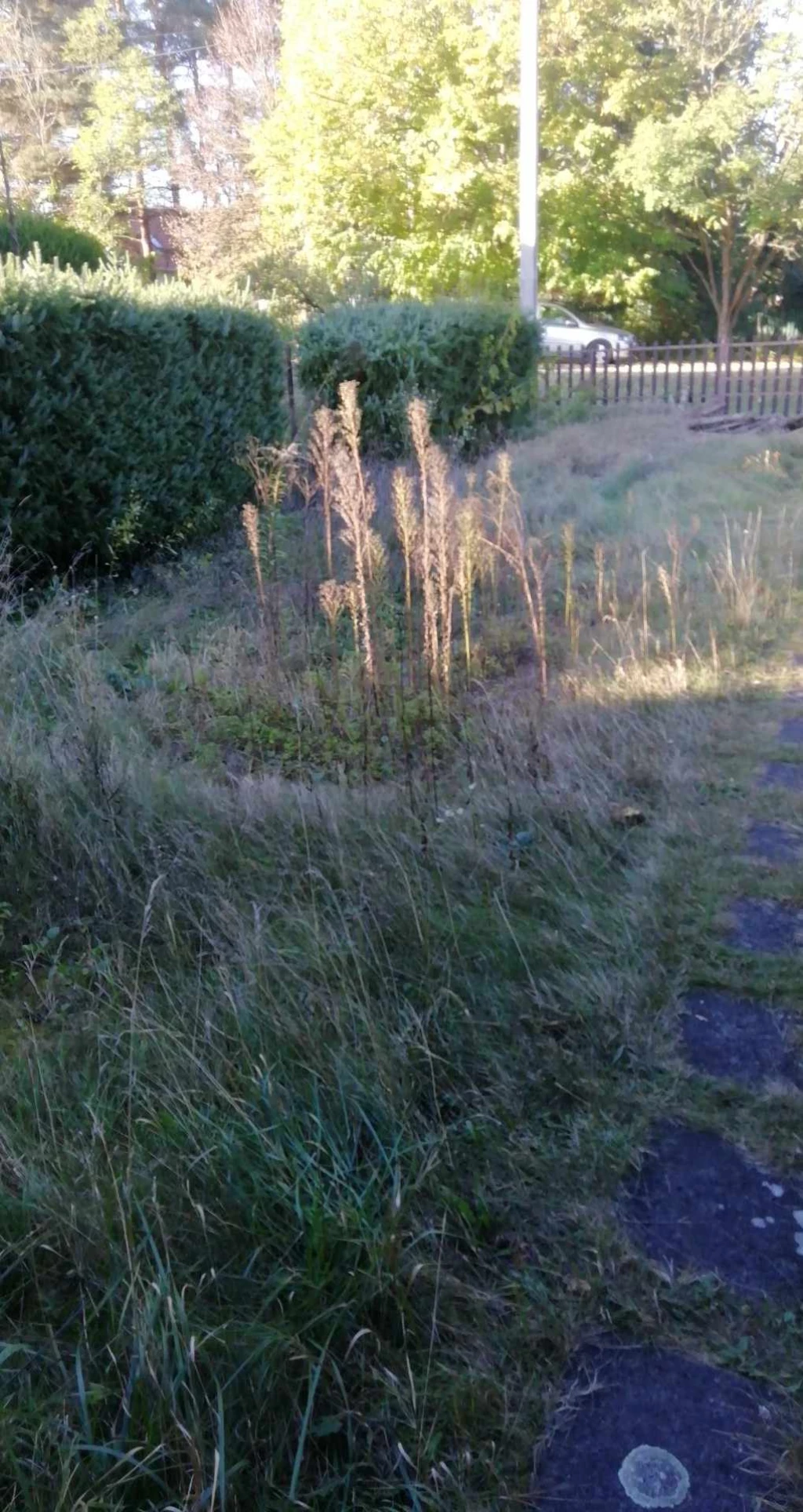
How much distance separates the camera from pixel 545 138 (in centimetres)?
2528

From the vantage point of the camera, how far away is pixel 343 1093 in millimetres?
2689

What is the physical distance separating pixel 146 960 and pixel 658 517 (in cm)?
674

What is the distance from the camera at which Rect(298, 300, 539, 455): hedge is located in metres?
13.2

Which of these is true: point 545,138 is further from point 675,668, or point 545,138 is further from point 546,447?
point 675,668

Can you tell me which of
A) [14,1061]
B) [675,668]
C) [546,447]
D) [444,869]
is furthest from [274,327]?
[14,1061]

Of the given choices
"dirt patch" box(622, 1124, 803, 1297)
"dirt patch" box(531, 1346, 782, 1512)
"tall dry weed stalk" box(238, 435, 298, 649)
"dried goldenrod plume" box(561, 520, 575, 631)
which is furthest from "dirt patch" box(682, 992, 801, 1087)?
"tall dry weed stalk" box(238, 435, 298, 649)

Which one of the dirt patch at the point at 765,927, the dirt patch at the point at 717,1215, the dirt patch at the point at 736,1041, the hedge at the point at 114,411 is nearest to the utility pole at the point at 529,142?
the hedge at the point at 114,411

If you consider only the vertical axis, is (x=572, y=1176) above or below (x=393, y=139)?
below

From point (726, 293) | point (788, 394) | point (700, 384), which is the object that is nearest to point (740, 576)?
point (788, 394)

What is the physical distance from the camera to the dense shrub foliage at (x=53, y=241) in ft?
51.3

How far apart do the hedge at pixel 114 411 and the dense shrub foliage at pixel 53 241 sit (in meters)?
5.89

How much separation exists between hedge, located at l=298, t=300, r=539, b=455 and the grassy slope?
28.3ft

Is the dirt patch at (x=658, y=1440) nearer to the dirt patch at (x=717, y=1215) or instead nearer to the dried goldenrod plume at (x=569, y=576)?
the dirt patch at (x=717, y=1215)

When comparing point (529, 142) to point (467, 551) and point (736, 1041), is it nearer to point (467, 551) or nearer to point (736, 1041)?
point (467, 551)
